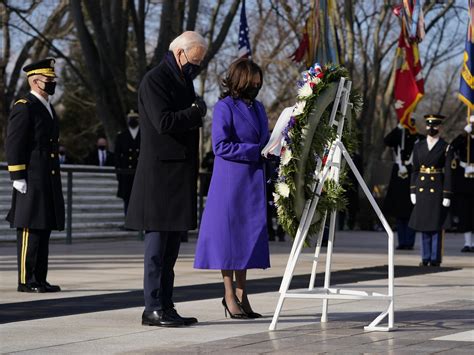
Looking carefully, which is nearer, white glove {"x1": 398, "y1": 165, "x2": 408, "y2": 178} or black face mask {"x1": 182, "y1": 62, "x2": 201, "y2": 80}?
black face mask {"x1": 182, "y1": 62, "x2": 201, "y2": 80}

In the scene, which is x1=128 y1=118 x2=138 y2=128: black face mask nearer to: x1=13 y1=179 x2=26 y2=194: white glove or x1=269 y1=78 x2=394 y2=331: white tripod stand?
x1=13 y1=179 x2=26 y2=194: white glove

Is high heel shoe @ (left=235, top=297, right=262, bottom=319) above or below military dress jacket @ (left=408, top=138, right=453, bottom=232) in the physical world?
below

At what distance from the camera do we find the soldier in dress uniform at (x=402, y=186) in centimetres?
1958

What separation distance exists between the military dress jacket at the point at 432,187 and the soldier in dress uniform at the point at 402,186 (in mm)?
3877

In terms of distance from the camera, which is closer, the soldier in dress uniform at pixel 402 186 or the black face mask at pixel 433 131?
the black face mask at pixel 433 131

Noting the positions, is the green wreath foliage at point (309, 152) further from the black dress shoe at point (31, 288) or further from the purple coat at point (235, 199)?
the black dress shoe at point (31, 288)

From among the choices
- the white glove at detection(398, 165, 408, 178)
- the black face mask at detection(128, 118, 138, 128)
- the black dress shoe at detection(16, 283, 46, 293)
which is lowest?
the black dress shoe at detection(16, 283, 46, 293)

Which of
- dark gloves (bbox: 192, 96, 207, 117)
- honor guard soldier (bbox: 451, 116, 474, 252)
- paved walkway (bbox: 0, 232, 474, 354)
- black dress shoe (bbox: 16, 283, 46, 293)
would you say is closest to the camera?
paved walkway (bbox: 0, 232, 474, 354)

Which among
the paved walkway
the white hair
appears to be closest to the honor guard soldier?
the paved walkway

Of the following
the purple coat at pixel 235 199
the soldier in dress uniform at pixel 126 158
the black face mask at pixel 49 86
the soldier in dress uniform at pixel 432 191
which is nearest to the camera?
the purple coat at pixel 235 199

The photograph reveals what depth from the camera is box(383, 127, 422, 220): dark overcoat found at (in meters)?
19.7

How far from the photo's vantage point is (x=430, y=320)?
906 cm

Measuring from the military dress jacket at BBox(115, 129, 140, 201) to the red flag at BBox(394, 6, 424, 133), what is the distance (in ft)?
14.0

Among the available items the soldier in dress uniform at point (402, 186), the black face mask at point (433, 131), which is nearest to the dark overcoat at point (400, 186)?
the soldier in dress uniform at point (402, 186)
